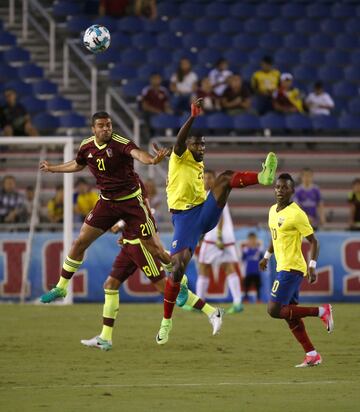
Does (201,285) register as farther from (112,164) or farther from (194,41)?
(194,41)

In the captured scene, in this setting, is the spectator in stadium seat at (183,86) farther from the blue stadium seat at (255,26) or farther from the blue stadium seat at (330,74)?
the blue stadium seat at (330,74)

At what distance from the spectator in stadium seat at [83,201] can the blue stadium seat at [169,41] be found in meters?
6.10

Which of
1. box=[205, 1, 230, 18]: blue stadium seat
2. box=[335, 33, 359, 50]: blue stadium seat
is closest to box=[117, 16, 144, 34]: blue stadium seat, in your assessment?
box=[205, 1, 230, 18]: blue stadium seat

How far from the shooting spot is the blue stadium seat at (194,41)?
26.8 meters

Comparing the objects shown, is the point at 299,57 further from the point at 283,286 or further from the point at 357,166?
the point at 283,286

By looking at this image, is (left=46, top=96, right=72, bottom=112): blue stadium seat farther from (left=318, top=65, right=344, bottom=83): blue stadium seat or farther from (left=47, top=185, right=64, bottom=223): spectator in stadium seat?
(left=318, top=65, right=344, bottom=83): blue stadium seat

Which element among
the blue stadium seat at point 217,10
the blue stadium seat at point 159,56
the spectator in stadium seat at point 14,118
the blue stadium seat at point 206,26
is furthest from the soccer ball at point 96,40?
the blue stadium seat at point 217,10

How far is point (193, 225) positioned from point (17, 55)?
13256 millimetres

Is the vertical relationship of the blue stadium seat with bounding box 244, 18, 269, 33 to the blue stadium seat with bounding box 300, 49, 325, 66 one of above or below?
above

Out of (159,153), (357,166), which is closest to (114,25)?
(357,166)

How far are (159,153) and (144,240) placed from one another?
213cm

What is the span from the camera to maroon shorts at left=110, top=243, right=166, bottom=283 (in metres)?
13.4

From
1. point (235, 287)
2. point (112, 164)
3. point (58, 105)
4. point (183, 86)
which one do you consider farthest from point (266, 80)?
point (112, 164)

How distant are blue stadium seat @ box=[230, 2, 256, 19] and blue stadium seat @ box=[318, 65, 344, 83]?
241 centimetres
